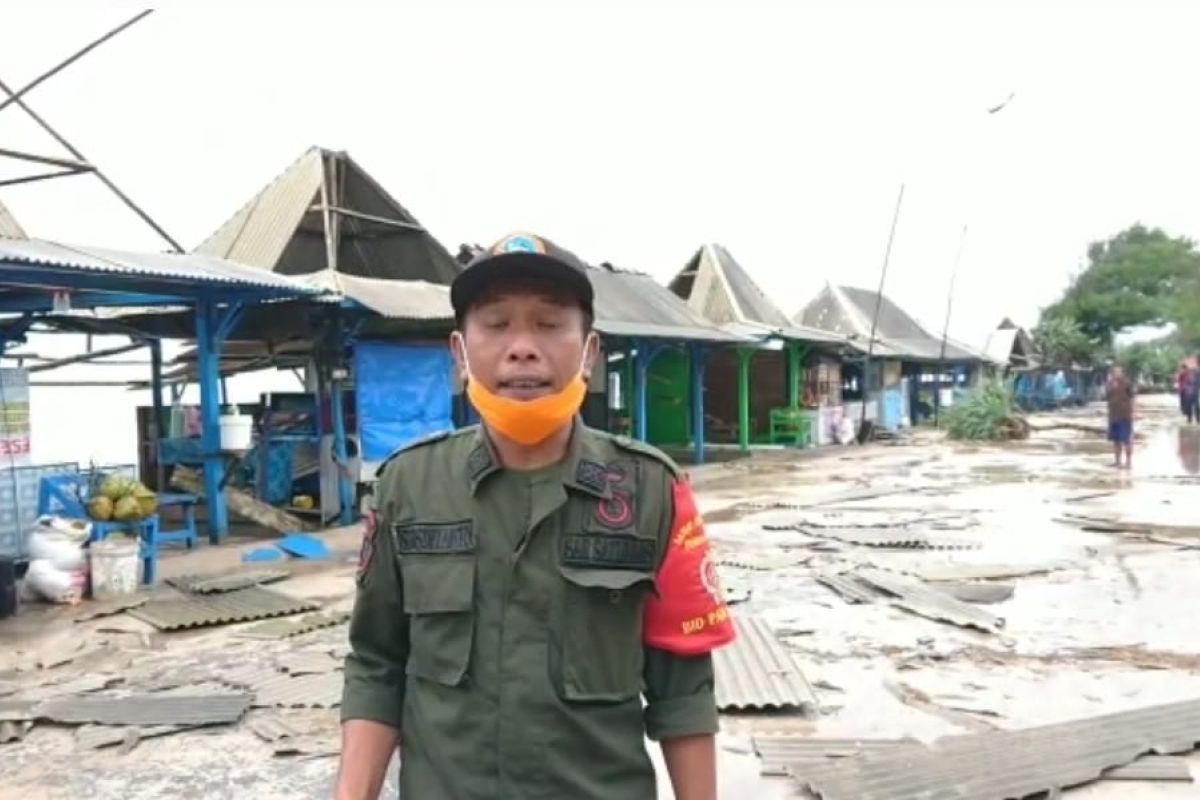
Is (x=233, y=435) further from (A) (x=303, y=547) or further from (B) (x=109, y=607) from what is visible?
(B) (x=109, y=607)

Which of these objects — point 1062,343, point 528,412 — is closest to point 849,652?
point 528,412

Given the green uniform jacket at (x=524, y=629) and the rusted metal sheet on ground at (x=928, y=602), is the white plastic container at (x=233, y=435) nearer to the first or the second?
the rusted metal sheet on ground at (x=928, y=602)

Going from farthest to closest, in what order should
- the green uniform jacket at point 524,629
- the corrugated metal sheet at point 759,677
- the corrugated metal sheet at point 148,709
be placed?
the corrugated metal sheet at point 759,677 < the corrugated metal sheet at point 148,709 < the green uniform jacket at point 524,629

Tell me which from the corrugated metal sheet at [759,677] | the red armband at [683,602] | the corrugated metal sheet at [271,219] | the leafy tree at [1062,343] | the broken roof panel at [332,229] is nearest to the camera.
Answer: the red armband at [683,602]

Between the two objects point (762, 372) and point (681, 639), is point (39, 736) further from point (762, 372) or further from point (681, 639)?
point (762, 372)

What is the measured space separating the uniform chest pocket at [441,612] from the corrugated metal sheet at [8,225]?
10.1 meters

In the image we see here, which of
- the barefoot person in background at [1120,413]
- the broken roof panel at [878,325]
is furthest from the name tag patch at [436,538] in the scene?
the broken roof panel at [878,325]

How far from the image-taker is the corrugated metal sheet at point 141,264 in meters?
7.24

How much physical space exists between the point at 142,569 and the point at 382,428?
4213mm

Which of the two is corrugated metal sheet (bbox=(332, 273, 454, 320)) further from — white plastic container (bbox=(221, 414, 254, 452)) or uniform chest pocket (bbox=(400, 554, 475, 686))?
uniform chest pocket (bbox=(400, 554, 475, 686))

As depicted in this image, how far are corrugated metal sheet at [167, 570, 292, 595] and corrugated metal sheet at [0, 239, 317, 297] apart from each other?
2511mm

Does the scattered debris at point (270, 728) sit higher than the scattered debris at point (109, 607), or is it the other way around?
the scattered debris at point (109, 607)

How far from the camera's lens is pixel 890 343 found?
32469mm

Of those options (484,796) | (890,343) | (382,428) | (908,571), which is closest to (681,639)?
(484,796)
